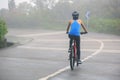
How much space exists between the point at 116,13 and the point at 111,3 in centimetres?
195

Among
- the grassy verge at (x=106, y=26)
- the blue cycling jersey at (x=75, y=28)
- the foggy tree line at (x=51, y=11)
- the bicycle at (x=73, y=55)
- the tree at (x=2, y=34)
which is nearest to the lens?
the bicycle at (x=73, y=55)

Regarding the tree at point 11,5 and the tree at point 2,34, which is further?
the tree at point 11,5

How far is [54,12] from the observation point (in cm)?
5109

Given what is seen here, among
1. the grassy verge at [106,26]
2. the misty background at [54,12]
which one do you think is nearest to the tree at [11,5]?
the misty background at [54,12]

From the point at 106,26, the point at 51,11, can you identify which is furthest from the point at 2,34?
the point at 51,11

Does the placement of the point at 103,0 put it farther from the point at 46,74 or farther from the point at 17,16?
the point at 46,74

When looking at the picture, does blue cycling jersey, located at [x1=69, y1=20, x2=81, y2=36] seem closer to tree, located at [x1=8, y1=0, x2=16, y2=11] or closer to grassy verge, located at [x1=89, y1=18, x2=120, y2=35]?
grassy verge, located at [x1=89, y1=18, x2=120, y2=35]

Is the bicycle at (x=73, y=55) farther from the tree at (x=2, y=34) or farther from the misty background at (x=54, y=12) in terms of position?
the misty background at (x=54, y=12)

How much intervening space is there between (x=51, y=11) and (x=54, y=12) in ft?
2.14

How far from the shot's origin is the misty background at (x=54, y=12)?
149 feet

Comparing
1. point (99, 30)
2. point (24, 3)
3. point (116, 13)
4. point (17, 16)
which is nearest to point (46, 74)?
point (99, 30)

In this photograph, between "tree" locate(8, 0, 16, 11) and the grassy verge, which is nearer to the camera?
the grassy verge

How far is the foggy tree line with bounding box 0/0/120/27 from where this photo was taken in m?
47.0

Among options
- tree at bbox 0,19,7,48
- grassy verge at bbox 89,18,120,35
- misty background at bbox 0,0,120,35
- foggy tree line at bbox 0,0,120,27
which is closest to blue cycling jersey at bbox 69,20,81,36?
tree at bbox 0,19,7,48
